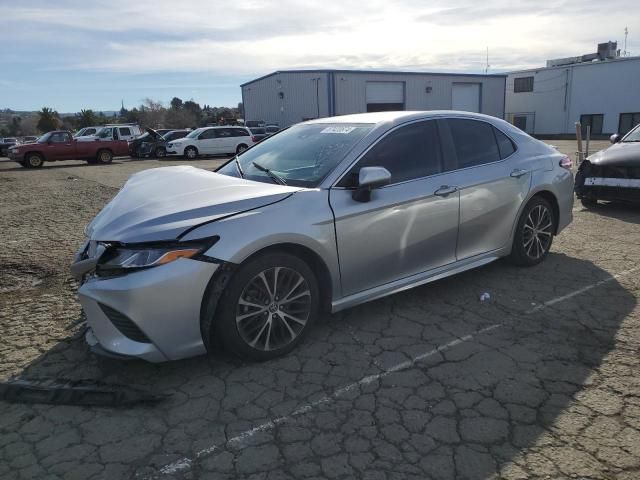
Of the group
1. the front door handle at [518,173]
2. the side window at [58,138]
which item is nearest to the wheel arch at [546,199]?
the front door handle at [518,173]

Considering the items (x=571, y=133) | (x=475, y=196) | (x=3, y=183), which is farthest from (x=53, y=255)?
(x=571, y=133)

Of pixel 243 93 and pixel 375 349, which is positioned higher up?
pixel 243 93

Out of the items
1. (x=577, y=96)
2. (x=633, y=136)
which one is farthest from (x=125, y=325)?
(x=577, y=96)

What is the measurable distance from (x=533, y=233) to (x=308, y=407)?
3400mm

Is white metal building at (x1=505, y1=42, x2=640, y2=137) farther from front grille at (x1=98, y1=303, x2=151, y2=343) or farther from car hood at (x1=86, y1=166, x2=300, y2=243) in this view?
front grille at (x1=98, y1=303, x2=151, y2=343)

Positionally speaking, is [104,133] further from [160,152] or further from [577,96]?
[577,96]

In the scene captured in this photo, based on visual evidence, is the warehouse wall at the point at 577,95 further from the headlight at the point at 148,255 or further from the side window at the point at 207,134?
the headlight at the point at 148,255

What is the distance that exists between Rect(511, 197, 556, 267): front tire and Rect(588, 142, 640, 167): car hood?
3062 millimetres

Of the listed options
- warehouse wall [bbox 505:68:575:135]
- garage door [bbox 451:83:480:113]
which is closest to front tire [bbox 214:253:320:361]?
garage door [bbox 451:83:480:113]

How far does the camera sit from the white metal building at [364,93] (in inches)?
1470

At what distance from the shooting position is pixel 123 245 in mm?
3164

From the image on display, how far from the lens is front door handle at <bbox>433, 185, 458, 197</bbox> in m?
4.20

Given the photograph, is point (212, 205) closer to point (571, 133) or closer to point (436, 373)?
point (436, 373)

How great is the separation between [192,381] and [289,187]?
1505 mm
